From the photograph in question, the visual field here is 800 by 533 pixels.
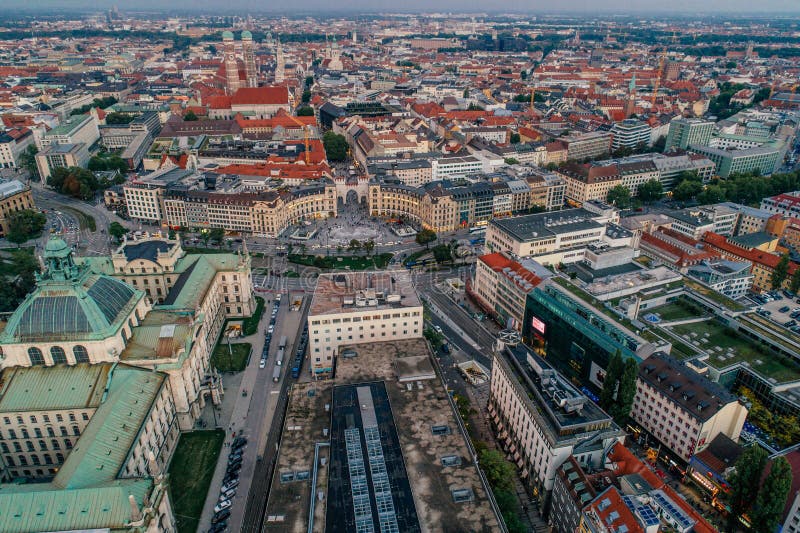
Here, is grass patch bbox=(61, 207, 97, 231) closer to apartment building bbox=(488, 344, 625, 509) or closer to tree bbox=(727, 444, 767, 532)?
apartment building bbox=(488, 344, 625, 509)

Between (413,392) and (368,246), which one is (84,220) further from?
(413,392)

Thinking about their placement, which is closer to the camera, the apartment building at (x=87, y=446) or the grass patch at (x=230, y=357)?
the apartment building at (x=87, y=446)

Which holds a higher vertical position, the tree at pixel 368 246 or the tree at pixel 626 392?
the tree at pixel 626 392

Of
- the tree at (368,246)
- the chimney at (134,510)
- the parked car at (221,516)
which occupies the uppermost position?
the chimney at (134,510)

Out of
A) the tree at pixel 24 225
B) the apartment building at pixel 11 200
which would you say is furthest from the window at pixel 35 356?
the apartment building at pixel 11 200

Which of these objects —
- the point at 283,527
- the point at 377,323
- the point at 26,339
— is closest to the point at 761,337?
the point at 377,323

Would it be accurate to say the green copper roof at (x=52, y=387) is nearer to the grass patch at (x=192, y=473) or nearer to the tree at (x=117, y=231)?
the grass patch at (x=192, y=473)

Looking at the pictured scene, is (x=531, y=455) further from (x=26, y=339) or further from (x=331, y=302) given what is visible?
(x=26, y=339)

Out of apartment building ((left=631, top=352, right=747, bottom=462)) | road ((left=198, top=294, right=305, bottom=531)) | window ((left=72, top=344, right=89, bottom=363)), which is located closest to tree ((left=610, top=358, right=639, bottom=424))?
apartment building ((left=631, top=352, right=747, bottom=462))
